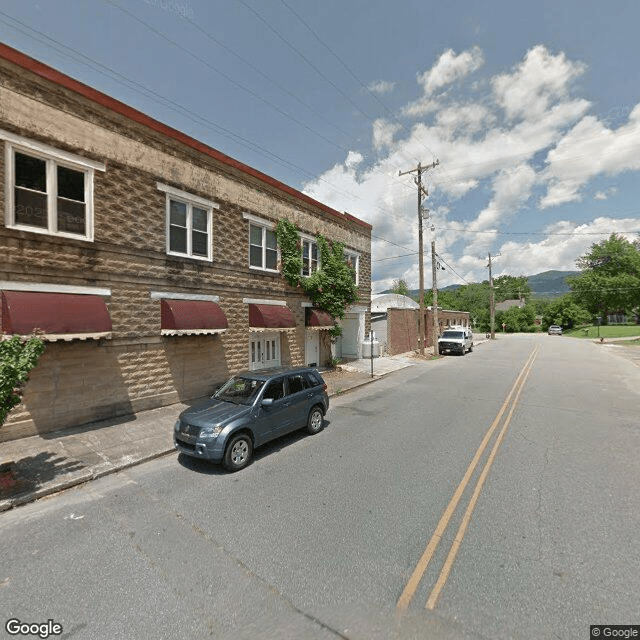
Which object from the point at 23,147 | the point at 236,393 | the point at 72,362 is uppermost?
the point at 23,147

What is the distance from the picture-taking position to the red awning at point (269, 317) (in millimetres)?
12875

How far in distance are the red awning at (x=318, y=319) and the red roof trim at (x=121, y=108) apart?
565 cm

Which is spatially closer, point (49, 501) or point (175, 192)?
point (49, 501)

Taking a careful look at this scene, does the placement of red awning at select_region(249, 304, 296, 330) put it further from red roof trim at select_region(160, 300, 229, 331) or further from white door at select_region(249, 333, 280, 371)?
red roof trim at select_region(160, 300, 229, 331)

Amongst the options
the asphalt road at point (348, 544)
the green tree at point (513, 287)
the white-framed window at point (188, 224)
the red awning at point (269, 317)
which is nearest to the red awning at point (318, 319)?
the red awning at point (269, 317)

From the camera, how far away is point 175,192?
1057cm

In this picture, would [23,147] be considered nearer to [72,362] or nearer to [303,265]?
[72,362]

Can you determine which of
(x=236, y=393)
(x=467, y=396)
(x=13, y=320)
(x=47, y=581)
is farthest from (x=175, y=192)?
(x=467, y=396)

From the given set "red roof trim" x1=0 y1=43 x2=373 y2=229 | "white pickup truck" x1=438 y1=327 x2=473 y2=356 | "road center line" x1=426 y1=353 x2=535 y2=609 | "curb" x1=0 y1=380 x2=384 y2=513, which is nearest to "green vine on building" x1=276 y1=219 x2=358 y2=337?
"red roof trim" x1=0 y1=43 x2=373 y2=229

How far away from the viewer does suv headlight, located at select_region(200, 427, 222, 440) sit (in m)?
5.99

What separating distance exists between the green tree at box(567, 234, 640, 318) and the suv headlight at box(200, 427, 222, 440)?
75596mm

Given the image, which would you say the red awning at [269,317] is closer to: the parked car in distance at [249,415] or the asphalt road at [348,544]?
the parked car in distance at [249,415]

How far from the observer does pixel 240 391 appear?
23.9ft

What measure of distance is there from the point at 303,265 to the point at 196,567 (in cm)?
1305
